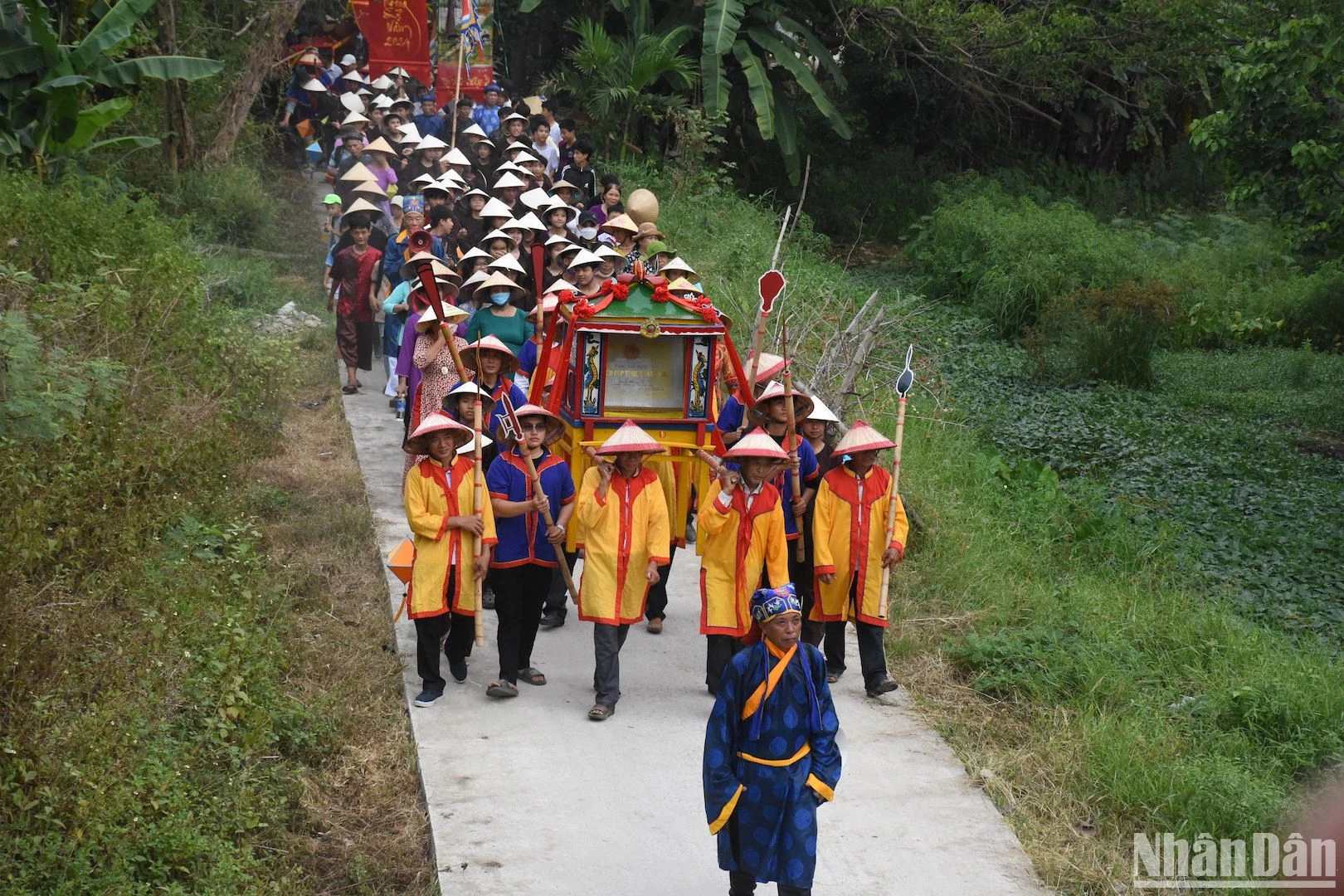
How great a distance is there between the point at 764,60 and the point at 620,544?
18.0m

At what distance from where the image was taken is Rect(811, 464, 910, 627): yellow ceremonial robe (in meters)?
7.57

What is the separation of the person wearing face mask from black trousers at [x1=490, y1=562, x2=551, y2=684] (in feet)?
9.15

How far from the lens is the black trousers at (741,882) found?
523 centimetres

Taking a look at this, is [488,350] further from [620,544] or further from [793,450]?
[793,450]

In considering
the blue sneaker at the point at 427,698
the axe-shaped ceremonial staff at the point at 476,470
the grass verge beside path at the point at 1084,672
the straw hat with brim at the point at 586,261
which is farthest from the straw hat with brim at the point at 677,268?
the blue sneaker at the point at 427,698

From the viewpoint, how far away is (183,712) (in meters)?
6.24

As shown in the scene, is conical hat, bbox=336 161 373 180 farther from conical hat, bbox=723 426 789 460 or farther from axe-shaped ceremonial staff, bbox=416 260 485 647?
conical hat, bbox=723 426 789 460

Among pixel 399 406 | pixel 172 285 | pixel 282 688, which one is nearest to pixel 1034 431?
pixel 399 406

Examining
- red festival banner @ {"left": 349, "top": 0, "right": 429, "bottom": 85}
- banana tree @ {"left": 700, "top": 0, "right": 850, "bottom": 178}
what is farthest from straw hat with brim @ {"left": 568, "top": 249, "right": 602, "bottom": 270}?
banana tree @ {"left": 700, "top": 0, "right": 850, "bottom": 178}

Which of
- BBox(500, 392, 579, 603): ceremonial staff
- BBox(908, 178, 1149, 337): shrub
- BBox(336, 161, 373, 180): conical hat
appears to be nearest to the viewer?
BBox(500, 392, 579, 603): ceremonial staff

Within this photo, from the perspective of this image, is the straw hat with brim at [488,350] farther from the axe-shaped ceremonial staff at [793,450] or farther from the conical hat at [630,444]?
the axe-shaped ceremonial staff at [793,450]

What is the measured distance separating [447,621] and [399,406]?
517 centimetres

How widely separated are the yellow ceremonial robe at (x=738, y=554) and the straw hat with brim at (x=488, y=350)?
6.53 ft

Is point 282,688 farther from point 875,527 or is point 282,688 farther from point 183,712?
point 875,527
